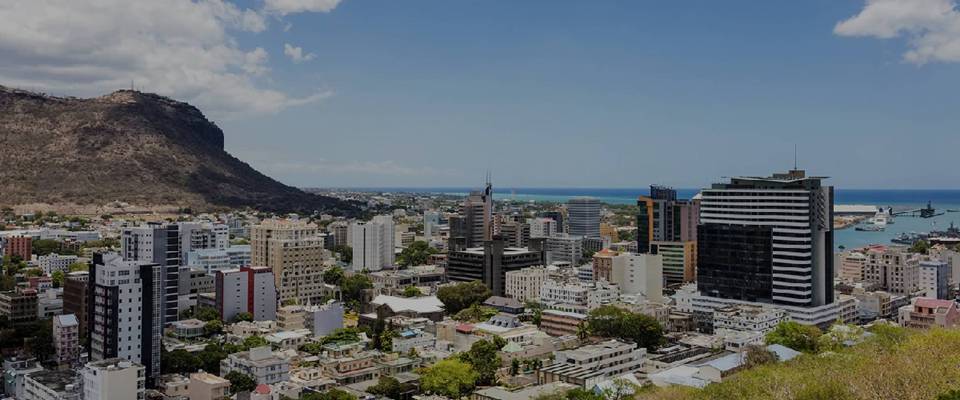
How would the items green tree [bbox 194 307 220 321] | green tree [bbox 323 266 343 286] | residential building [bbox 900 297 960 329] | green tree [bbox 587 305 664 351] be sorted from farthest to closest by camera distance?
green tree [bbox 323 266 343 286] < green tree [bbox 194 307 220 321] < residential building [bbox 900 297 960 329] < green tree [bbox 587 305 664 351]

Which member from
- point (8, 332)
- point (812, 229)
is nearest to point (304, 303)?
point (8, 332)

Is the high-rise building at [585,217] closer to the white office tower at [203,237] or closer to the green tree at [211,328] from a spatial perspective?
the white office tower at [203,237]

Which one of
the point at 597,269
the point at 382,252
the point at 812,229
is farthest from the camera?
the point at 382,252

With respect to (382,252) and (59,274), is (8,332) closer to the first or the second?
(59,274)

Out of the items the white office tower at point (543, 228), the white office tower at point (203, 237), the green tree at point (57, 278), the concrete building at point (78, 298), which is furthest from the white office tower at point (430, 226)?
the concrete building at point (78, 298)

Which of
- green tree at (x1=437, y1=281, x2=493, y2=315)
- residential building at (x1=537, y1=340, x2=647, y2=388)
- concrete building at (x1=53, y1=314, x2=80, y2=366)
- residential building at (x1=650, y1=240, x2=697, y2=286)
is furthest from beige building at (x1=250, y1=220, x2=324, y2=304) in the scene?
residential building at (x1=650, y1=240, x2=697, y2=286)

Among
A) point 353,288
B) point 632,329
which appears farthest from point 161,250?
point 632,329

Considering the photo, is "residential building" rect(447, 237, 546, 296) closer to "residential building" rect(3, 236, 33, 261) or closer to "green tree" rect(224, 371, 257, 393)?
"green tree" rect(224, 371, 257, 393)
